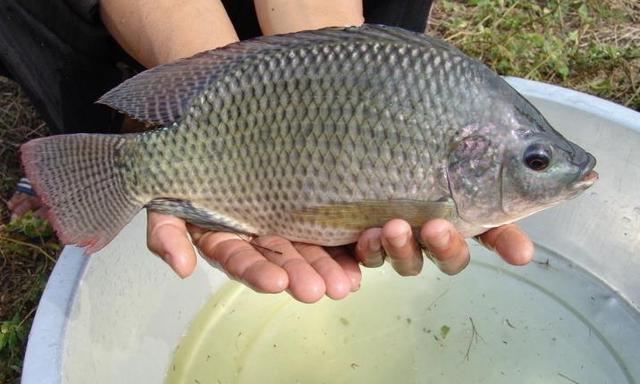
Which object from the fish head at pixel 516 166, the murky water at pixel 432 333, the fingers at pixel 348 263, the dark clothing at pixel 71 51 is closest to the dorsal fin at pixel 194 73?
the fish head at pixel 516 166

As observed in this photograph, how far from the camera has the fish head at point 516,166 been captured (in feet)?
4.93

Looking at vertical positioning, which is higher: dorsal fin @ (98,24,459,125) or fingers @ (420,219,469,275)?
dorsal fin @ (98,24,459,125)

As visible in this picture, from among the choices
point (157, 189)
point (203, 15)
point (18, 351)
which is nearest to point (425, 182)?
point (157, 189)

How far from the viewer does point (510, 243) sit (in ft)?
5.24

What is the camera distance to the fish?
1514 millimetres

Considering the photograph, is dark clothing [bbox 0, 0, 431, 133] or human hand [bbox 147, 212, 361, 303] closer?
human hand [bbox 147, 212, 361, 303]

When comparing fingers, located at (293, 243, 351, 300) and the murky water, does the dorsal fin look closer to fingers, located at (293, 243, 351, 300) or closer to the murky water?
fingers, located at (293, 243, 351, 300)

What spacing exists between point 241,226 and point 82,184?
37 centimetres

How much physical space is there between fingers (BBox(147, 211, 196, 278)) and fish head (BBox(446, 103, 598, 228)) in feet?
1.89

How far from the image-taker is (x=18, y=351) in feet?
7.64

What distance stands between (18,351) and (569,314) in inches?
70.0

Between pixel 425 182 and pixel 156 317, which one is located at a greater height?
pixel 425 182

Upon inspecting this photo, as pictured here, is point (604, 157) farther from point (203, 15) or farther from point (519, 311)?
point (203, 15)

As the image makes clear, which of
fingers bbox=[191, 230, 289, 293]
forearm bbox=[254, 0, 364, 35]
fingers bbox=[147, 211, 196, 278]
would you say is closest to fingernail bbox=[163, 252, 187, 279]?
fingers bbox=[147, 211, 196, 278]
